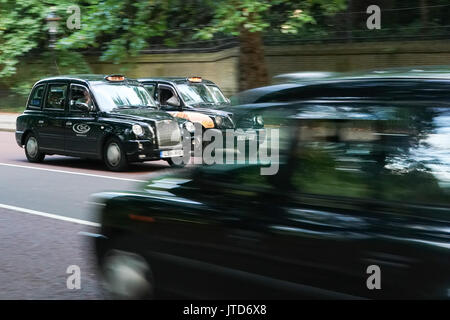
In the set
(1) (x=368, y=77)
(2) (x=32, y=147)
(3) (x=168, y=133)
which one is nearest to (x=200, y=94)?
(3) (x=168, y=133)

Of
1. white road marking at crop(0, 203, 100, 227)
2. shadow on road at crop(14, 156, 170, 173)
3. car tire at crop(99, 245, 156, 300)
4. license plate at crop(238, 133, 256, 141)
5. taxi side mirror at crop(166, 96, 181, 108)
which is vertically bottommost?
shadow on road at crop(14, 156, 170, 173)

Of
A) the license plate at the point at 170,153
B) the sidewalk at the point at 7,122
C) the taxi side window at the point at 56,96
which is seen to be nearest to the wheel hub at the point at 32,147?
the taxi side window at the point at 56,96

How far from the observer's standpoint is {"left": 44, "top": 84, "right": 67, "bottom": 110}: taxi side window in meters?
13.8

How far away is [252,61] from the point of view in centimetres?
1653

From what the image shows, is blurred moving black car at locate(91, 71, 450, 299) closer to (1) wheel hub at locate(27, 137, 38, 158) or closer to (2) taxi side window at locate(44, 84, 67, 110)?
(2) taxi side window at locate(44, 84, 67, 110)

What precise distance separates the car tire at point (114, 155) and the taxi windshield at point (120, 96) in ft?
2.58

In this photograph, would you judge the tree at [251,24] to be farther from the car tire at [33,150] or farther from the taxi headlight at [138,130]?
the car tire at [33,150]

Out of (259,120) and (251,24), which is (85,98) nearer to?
(251,24)

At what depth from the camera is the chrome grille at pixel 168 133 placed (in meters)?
12.7

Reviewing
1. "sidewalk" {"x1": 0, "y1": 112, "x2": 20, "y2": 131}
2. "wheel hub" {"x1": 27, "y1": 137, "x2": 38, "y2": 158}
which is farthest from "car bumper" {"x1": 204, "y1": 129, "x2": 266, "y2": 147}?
"sidewalk" {"x1": 0, "y1": 112, "x2": 20, "y2": 131}

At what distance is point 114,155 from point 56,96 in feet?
7.72

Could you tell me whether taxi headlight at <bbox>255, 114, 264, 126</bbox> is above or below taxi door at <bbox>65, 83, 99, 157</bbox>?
above

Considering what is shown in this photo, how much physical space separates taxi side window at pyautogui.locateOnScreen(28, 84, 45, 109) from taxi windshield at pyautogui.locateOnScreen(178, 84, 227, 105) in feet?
11.3
